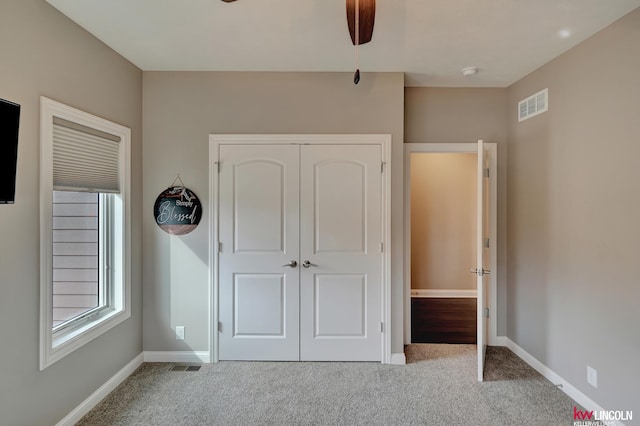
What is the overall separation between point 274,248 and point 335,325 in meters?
0.94

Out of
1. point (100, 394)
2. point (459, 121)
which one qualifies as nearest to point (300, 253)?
point (100, 394)

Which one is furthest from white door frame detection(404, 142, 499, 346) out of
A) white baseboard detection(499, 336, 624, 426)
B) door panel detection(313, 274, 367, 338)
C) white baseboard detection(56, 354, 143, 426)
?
white baseboard detection(56, 354, 143, 426)

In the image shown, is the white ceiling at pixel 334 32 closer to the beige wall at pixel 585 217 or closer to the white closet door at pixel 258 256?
the beige wall at pixel 585 217

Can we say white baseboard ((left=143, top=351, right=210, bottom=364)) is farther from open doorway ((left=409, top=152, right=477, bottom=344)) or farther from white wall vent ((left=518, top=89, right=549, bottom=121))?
white wall vent ((left=518, top=89, right=549, bottom=121))

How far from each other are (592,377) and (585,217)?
3.84ft

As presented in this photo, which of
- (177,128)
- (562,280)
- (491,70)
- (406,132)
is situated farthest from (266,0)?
(562,280)

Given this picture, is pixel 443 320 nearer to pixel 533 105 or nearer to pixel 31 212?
pixel 533 105

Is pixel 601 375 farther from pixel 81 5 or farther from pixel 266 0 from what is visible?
pixel 81 5

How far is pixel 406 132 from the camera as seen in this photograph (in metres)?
3.36

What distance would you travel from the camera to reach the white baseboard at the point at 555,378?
2283 mm

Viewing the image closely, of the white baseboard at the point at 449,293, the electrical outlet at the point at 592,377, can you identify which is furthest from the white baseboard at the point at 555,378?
the white baseboard at the point at 449,293

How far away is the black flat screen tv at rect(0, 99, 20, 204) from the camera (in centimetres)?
155

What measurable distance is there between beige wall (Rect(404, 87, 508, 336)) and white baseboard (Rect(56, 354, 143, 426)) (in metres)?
3.46

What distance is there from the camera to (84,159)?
230 centimetres
